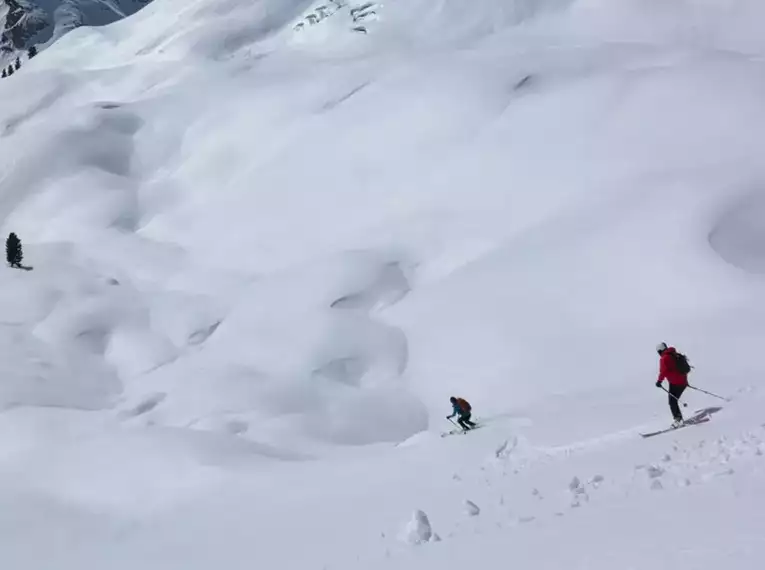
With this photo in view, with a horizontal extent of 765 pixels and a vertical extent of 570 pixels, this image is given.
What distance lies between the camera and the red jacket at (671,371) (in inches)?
637

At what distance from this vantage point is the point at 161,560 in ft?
47.4

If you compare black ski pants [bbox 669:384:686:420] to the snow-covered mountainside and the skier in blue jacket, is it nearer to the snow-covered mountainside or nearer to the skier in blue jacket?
the skier in blue jacket

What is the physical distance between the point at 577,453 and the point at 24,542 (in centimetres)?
1256

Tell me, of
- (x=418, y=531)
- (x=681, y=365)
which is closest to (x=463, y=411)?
(x=681, y=365)

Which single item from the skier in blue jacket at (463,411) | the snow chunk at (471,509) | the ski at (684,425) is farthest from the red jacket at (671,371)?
the skier in blue jacket at (463,411)

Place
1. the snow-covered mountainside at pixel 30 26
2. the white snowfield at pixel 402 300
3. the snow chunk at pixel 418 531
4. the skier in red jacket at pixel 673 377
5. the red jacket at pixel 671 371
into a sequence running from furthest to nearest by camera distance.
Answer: the snow-covered mountainside at pixel 30 26, the red jacket at pixel 671 371, the skier in red jacket at pixel 673 377, the white snowfield at pixel 402 300, the snow chunk at pixel 418 531

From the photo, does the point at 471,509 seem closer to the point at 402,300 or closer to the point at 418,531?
the point at 418,531

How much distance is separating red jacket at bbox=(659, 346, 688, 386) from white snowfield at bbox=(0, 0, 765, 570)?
0.93 meters

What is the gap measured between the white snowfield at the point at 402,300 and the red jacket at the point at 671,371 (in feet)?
3.05

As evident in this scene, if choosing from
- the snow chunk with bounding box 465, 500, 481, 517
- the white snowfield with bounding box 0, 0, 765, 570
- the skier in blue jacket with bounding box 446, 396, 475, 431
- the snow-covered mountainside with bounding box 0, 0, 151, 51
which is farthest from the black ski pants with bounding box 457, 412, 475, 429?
the snow-covered mountainside with bounding box 0, 0, 151, 51

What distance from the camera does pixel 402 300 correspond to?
35.7m

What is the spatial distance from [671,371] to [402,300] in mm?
20136

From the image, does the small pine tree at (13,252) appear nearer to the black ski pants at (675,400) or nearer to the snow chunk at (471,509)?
the snow chunk at (471,509)

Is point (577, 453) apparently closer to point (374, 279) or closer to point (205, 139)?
point (374, 279)
